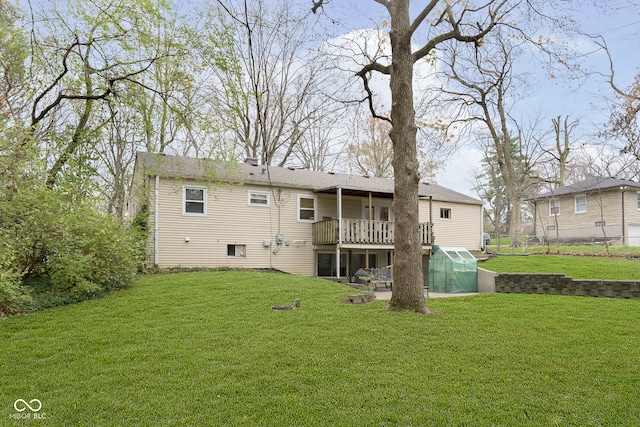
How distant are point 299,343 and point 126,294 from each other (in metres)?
5.30

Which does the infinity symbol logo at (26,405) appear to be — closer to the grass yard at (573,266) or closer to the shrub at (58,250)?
the shrub at (58,250)

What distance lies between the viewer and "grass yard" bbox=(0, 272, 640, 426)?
3.66 meters

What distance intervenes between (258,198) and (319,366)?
11.8m

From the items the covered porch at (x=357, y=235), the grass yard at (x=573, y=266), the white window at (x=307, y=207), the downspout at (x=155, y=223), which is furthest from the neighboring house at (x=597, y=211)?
the downspout at (x=155, y=223)

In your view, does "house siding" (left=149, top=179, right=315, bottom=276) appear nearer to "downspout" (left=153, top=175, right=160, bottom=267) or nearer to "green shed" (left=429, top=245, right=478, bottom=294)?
"downspout" (left=153, top=175, right=160, bottom=267)

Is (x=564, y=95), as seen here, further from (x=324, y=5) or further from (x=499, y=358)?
(x=499, y=358)

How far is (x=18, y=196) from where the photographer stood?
8039 millimetres

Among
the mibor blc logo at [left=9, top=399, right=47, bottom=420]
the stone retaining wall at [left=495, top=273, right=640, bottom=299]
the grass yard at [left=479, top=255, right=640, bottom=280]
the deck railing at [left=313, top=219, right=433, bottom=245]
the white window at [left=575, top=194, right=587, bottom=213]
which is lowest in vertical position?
the mibor blc logo at [left=9, top=399, right=47, bottom=420]

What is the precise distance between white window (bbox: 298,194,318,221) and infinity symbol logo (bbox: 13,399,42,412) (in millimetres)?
13017

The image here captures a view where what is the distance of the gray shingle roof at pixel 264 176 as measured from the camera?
46.5 ft

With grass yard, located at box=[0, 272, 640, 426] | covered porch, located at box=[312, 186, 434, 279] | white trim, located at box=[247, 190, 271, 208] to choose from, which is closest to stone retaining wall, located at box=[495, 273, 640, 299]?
grass yard, located at box=[0, 272, 640, 426]

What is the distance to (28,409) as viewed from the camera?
3719mm

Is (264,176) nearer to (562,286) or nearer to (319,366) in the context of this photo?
(562,286)

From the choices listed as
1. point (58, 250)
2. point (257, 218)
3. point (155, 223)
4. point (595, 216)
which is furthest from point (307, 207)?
point (595, 216)
